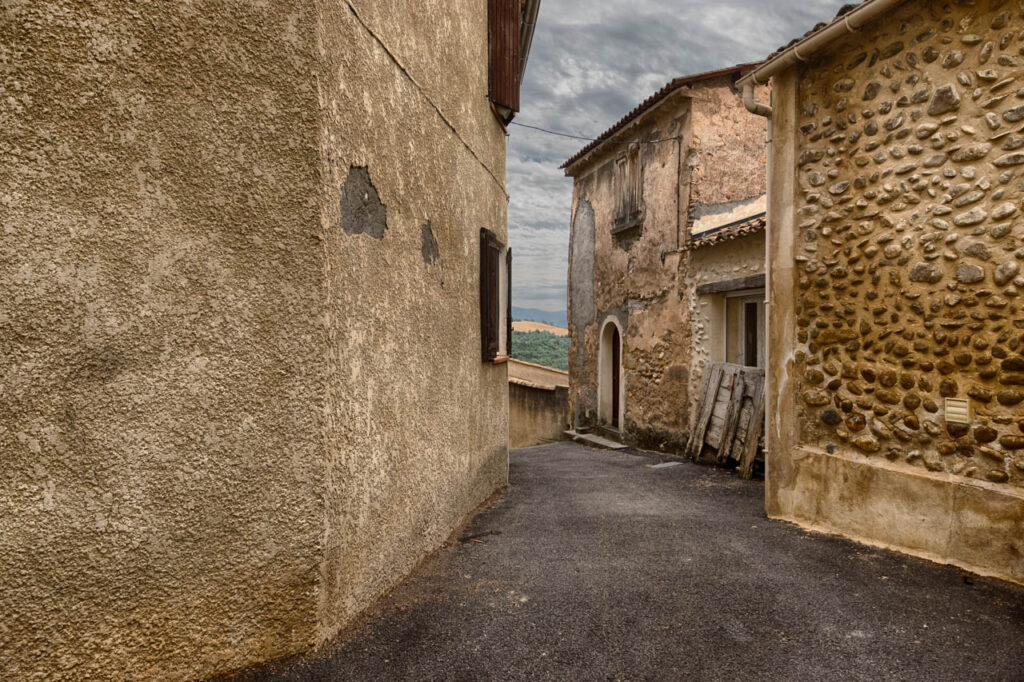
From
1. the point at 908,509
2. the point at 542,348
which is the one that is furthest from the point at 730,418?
the point at 542,348

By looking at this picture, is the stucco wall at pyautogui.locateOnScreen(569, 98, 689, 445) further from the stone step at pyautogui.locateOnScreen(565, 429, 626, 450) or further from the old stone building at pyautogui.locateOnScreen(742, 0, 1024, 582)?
the old stone building at pyautogui.locateOnScreen(742, 0, 1024, 582)

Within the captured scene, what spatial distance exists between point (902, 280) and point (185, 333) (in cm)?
437

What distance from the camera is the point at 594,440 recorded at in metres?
12.0

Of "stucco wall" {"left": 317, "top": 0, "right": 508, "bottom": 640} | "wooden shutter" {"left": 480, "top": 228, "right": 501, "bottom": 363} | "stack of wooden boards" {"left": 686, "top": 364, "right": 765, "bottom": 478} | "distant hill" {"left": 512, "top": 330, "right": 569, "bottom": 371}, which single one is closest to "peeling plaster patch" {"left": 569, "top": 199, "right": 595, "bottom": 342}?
"stack of wooden boards" {"left": 686, "top": 364, "right": 765, "bottom": 478}

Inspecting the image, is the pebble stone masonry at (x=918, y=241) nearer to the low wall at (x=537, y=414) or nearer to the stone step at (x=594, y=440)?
the stone step at (x=594, y=440)

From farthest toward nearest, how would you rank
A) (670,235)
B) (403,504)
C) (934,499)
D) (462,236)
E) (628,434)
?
(628,434) < (670,235) < (462,236) < (934,499) < (403,504)

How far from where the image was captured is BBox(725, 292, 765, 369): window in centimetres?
816

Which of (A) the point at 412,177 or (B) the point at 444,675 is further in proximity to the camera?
(A) the point at 412,177

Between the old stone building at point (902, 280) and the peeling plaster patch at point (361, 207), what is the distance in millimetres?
3522

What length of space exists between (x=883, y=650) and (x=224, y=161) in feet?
11.8

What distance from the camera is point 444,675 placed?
242 cm

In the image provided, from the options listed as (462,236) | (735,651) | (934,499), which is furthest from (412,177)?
(934,499)

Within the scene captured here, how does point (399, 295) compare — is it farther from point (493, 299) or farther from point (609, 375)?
point (609, 375)

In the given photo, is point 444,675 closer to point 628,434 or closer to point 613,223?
point 628,434
